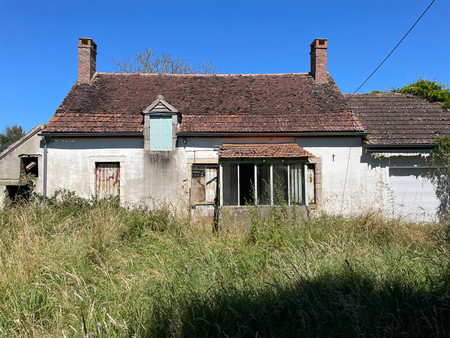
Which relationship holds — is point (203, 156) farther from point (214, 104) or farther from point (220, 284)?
point (220, 284)

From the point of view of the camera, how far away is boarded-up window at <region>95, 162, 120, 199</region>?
34.6ft

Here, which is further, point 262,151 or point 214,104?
point 214,104

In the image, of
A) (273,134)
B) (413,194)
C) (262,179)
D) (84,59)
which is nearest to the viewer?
(262,179)

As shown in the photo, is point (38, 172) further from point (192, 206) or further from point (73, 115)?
point (192, 206)

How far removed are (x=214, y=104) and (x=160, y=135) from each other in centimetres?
275

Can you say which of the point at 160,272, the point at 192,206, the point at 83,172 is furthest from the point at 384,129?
the point at 83,172

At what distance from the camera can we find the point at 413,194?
10305mm

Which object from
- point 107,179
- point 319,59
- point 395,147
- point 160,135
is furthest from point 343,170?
point 107,179

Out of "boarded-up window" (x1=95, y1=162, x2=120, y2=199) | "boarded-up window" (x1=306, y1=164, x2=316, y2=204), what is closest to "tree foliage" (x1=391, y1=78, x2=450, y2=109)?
"boarded-up window" (x1=306, y1=164, x2=316, y2=204)

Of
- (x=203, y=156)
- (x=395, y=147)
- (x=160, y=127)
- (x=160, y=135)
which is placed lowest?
(x=203, y=156)

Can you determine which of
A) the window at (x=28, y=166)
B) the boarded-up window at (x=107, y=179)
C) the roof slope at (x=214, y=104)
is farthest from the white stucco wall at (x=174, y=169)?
the window at (x=28, y=166)

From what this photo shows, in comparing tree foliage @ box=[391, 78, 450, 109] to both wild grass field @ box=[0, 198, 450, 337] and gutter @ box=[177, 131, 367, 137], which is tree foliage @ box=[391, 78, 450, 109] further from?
wild grass field @ box=[0, 198, 450, 337]

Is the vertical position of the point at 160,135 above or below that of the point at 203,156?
above

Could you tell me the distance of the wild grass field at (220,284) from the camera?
2.98m
